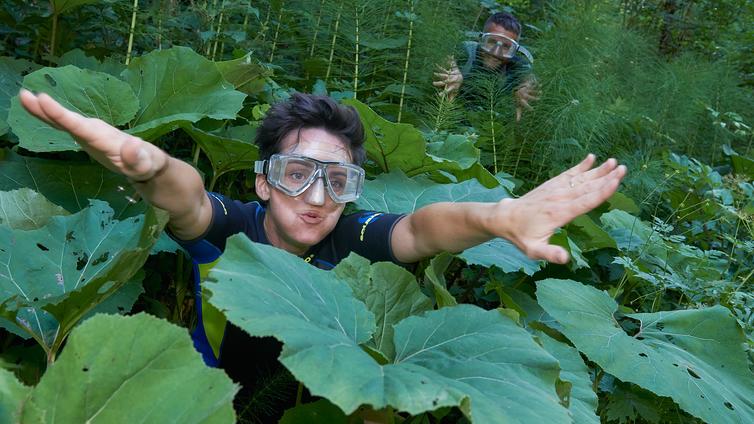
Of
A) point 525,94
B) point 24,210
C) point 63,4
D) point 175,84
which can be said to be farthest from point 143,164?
point 525,94

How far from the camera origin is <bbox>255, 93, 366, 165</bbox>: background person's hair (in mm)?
2227

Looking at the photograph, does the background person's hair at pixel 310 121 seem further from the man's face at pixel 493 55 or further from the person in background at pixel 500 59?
the man's face at pixel 493 55

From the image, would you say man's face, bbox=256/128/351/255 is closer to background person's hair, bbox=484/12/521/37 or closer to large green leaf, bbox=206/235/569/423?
large green leaf, bbox=206/235/569/423

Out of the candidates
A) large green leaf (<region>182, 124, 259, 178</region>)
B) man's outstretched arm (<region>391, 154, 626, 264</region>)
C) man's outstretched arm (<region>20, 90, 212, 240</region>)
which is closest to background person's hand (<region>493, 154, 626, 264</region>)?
man's outstretched arm (<region>391, 154, 626, 264</region>)

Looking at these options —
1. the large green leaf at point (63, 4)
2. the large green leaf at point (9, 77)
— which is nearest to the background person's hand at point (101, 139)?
the large green leaf at point (9, 77)

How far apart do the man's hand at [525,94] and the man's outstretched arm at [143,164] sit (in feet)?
8.29

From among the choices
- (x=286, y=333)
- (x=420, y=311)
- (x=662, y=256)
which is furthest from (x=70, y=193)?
(x=662, y=256)

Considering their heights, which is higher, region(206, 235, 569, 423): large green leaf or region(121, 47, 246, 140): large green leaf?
region(206, 235, 569, 423): large green leaf

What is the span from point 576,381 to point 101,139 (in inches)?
56.6

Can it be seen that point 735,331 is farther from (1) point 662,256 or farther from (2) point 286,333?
(2) point 286,333

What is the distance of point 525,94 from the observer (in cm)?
400

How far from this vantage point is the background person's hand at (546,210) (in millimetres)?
1471

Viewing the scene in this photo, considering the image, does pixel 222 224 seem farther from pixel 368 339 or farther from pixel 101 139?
pixel 368 339

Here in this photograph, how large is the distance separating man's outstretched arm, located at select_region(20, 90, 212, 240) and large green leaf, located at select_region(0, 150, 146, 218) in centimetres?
64
